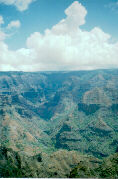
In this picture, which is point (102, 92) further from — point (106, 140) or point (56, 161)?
point (56, 161)

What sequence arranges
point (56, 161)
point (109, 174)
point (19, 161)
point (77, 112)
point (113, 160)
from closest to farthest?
1. point (109, 174)
2. point (113, 160)
3. point (19, 161)
4. point (56, 161)
5. point (77, 112)

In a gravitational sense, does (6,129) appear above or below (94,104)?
below

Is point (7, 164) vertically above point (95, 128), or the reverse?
point (7, 164)

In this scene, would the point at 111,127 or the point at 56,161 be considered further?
the point at 111,127

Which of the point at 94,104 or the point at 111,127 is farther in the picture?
the point at 94,104

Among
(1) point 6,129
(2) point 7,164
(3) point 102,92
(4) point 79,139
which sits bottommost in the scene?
(4) point 79,139

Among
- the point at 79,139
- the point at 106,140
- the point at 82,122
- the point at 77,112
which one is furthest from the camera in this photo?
the point at 77,112

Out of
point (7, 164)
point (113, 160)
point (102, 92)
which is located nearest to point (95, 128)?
point (102, 92)

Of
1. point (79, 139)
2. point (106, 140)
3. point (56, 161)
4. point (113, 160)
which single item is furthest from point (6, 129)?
point (113, 160)

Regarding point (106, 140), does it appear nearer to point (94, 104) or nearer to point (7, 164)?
point (94, 104)
